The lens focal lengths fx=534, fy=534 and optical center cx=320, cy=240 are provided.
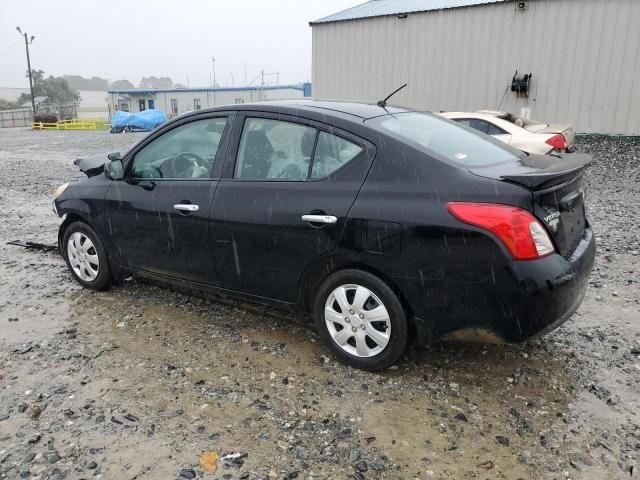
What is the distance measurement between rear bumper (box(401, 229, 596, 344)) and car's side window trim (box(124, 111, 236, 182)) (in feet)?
5.23

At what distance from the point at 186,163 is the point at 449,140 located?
1.91 metres

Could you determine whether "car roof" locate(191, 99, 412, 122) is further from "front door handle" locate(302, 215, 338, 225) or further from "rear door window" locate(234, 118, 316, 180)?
"front door handle" locate(302, 215, 338, 225)

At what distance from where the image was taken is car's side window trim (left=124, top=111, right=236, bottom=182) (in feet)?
12.2

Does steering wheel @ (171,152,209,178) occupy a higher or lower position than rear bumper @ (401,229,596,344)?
higher

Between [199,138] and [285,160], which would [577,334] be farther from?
[199,138]

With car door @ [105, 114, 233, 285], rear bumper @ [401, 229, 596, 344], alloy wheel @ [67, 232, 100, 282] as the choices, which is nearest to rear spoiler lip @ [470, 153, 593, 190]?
rear bumper @ [401, 229, 596, 344]

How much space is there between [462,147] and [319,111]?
3.07ft

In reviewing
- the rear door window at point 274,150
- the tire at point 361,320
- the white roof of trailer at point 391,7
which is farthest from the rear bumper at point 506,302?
the white roof of trailer at point 391,7

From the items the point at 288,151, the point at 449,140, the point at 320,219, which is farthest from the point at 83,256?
the point at 449,140

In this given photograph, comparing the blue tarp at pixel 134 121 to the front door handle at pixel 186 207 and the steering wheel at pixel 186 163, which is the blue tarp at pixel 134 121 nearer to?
the steering wheel at pixel 186 163

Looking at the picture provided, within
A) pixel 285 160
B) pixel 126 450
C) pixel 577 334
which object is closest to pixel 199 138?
pixel 285 160

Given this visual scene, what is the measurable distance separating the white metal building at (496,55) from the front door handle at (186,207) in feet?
28.1

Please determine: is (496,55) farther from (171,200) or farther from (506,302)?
(506,302)

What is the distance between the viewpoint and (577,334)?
12.4 feet
